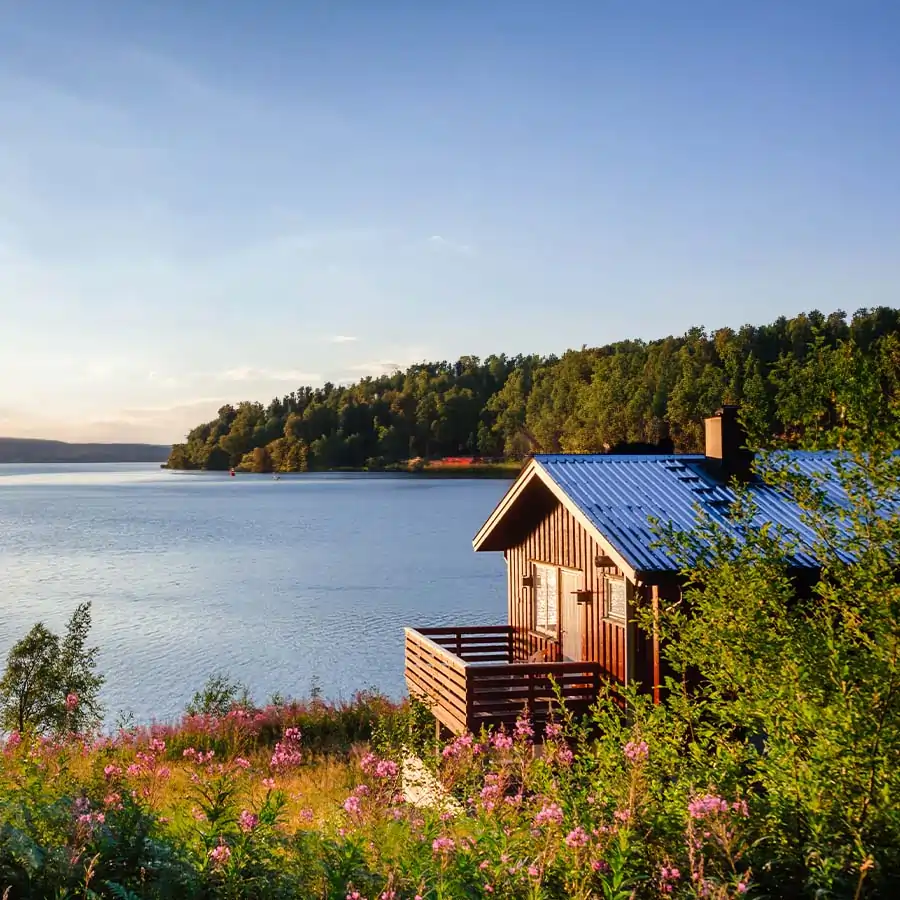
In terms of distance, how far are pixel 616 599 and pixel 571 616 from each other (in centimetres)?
182

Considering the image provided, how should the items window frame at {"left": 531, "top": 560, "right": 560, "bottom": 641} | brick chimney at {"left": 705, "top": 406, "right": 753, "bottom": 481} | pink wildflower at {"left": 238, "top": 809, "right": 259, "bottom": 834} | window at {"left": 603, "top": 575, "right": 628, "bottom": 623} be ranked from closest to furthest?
pink wildflower at {"left": 238, "top": 809, "right": 259, "bottom": 834}, window at {"left": 603, "top": 575, "right": 628, "bottom": 623}, brick chimney at {"left": 705, "top": 406, "right": 753, "bottom": 481}, window frame at {"left": 531, "top": 560, "right": 560, "bottom": 641}

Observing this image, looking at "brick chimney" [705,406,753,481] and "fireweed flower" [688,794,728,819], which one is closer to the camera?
"fireweed flower" [688,794,728,819]

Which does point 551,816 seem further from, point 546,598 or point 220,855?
point 546,598

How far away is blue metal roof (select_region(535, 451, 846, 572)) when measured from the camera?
13930mm

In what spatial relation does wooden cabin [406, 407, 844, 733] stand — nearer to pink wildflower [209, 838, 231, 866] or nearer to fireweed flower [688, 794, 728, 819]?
fireweed flower [688, 794, 728, 819]

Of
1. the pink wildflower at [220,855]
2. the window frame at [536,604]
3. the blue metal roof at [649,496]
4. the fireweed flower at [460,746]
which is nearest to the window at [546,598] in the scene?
the window frame at [536,604]

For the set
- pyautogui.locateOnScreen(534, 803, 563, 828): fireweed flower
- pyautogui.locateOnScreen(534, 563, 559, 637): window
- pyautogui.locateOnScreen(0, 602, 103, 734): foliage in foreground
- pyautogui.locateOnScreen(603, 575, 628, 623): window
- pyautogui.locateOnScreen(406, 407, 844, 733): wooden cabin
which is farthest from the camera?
pyautogui.locateOnScreen(0, 602, 103, 734): foliage in foreground

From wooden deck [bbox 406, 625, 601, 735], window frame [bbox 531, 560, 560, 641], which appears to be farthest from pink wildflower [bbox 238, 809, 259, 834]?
window frame [bbox 531, 560, 560, 641]

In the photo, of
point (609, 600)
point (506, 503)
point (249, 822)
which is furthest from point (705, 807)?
point (506, 503)

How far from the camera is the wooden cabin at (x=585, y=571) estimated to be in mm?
14461

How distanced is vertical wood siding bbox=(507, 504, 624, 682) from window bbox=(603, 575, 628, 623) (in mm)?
132

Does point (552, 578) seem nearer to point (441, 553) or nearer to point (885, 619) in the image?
point (885, 619)

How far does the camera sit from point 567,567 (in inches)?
679

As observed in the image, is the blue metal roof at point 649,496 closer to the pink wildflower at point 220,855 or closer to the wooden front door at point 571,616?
the wooden front door at point 571,616
